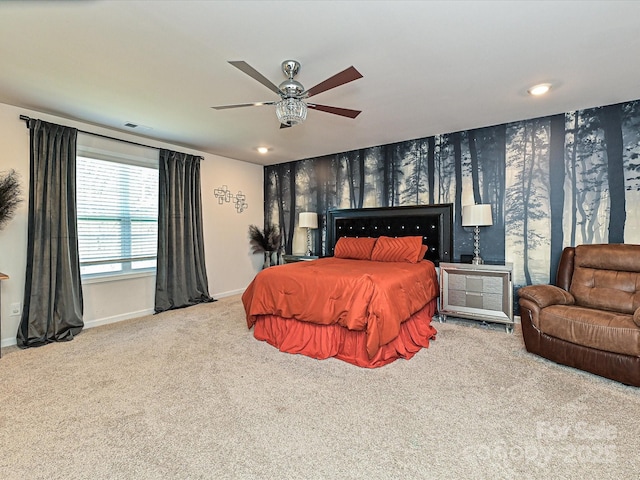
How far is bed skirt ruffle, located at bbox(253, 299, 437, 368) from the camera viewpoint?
9.02 feet

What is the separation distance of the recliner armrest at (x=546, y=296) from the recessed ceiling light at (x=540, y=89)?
183cm

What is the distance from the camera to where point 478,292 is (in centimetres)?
363

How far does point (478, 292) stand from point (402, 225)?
1442 millimetres

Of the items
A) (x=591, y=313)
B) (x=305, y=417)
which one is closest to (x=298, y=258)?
(x=305, y=417)

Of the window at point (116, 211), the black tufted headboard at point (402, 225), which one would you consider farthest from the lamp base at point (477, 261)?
the window at point (116, 211)

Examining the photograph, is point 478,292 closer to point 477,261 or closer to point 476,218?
point 477,261

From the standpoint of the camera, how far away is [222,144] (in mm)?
4648

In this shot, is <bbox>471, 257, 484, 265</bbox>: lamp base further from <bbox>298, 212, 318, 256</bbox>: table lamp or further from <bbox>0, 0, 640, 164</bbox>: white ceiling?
<bbox>298, 212, 318, 256</bbox>: table lamp

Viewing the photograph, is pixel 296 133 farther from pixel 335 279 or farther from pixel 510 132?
pixel 510 132

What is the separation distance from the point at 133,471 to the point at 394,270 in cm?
265

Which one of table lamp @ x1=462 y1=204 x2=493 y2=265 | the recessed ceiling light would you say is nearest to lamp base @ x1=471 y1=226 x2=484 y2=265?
table lamp @ x1=462 y1=204 x2=493 y2=265

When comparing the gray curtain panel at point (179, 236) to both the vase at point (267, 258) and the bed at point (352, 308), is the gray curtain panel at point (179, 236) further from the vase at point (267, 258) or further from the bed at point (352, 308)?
the bed at point (352, 308)

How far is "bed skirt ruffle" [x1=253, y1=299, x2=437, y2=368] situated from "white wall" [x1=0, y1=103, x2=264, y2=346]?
2.05 meters

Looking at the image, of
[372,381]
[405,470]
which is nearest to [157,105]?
[372,381]
